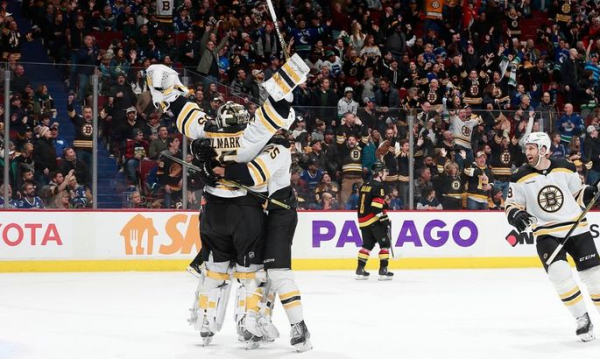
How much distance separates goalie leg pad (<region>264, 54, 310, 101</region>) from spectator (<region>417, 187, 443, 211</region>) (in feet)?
25.4

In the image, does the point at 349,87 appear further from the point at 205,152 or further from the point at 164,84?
the point at 205,152

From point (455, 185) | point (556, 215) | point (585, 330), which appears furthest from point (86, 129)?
point (585, 330)

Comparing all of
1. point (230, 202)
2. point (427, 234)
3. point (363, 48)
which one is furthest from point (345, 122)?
point (230, 202)

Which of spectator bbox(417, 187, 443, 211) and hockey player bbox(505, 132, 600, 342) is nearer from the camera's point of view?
hockey player bbox(505, 132, 600, 342)

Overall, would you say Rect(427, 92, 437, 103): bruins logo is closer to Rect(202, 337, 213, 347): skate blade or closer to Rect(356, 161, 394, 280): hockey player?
Rect(356, 161, 394, 280): hockey player

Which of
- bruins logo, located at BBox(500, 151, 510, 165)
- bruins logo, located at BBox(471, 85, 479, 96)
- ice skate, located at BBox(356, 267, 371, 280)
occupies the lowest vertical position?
ice skate, located at BBox(356, 267, 371, 280)

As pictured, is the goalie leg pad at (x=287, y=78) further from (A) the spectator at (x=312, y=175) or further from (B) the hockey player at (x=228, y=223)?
(A) the spectator at (x=312, y=175)

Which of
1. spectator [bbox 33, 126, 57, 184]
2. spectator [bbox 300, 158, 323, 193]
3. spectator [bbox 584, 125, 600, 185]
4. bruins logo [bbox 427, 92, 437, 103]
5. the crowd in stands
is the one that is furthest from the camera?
bruins logo [bbox 427, 92, 437, 103]

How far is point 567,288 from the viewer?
7.09 m

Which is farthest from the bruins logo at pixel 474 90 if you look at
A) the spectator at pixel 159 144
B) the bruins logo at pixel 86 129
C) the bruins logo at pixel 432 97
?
the bruins logo at pixel 86 129

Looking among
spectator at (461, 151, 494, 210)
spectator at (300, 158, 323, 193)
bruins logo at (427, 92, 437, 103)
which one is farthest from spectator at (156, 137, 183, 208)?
bruins logo at (427, 92, 437, 103)

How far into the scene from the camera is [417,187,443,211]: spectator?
13.9 metres

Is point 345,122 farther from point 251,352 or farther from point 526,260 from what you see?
point 251,352

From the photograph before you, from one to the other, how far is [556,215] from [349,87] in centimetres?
935
